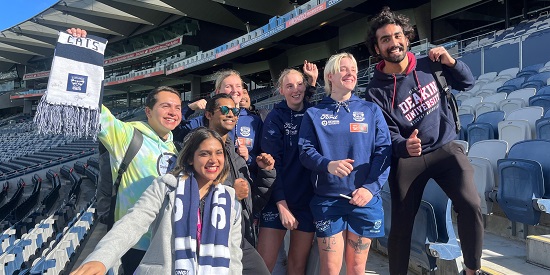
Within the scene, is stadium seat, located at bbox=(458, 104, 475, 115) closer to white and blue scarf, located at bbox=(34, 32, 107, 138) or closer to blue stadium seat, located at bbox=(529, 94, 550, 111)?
blue stadium seat, located at bbox=(529, 94, 550, 111)

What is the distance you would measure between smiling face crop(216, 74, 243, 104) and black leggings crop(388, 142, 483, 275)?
1.03 meters

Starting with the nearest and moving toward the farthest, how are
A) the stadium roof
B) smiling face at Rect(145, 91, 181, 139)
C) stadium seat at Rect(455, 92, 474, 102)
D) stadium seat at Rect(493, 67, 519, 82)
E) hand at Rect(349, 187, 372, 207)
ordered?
1. hand at Rect(349, 187, 372, 207)
2. smiling face at Rect(145, 91, 181, 139)
3. stadium seat at Rect(455, 92, 474, 102)
4. stadium seat at Rect(493, 67, 519, 82)
5. the stadium roof

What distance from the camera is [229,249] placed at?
158 centimetres

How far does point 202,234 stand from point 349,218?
72 centimetres

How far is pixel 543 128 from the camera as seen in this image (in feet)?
12.0

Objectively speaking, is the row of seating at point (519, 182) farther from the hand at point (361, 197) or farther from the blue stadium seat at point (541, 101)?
the blue stadium seat at point (541, 101)

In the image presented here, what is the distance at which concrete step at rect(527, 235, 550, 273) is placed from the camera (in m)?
2.11

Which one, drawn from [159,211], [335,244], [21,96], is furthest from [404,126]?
[21,96]

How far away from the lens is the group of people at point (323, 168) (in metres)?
1.65

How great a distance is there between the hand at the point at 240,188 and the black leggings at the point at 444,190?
30.2 inches

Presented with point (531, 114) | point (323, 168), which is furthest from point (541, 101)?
point (323, 168)

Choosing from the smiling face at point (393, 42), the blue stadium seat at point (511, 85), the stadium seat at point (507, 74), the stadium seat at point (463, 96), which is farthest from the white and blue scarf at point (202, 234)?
the stadium seat at point (507, 74)

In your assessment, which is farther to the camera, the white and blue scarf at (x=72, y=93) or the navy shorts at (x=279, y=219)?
the navy shorts at (x=279, y=219)

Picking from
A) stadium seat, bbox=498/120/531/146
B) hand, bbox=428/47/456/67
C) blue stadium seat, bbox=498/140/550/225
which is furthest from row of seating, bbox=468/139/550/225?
hand, bbox=428/47/456/67
